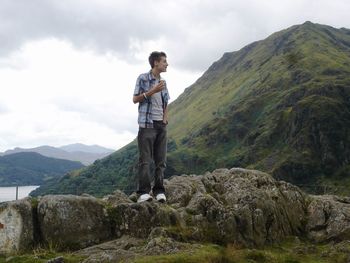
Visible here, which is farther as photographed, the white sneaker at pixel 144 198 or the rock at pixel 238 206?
the white sneaker at pixel 144 198

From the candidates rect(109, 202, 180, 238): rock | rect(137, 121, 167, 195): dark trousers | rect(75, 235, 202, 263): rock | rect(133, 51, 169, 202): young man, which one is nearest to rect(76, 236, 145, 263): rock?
rect(75, 235, 202, 263): rock

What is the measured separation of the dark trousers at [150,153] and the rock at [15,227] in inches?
141

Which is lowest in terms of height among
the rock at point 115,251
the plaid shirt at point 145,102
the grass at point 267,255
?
the grass at point 267,255

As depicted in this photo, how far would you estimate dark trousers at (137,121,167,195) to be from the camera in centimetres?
1570

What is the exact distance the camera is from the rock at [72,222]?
13812 mm

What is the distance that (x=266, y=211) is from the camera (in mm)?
16406

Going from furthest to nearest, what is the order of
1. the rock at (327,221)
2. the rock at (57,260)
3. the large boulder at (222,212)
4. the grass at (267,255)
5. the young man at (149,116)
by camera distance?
the rock at (327,221), the young man at (149,116), the large boulder at (222,212), the grass at (267,255), the rock at (57,260)

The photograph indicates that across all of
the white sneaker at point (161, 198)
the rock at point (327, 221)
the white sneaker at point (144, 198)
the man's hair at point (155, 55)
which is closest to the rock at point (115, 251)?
the white sneaker at point (144, 198)

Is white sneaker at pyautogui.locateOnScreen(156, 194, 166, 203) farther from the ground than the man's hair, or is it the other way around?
the man's hair

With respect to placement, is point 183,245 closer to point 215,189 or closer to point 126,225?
point 126,225

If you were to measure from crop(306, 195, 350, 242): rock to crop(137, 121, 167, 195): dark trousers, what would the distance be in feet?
18.3

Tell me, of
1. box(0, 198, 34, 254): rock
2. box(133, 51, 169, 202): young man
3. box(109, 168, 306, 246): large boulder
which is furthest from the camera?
box(133, 51, 169, 202): young man

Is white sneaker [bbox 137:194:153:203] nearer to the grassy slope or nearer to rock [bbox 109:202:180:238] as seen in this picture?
rock [bbox 109:202:180:238]

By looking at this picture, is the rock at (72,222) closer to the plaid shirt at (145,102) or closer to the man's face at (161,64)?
the plaid shirt at (145,102)
